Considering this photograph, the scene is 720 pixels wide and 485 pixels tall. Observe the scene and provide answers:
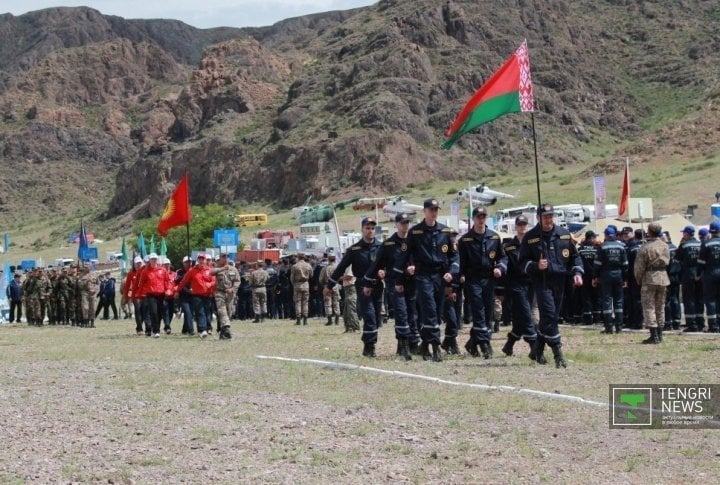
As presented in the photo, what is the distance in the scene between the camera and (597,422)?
10266 mm

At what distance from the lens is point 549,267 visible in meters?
14.4

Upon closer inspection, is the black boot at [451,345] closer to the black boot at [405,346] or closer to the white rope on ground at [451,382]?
the black boot at [405,346]

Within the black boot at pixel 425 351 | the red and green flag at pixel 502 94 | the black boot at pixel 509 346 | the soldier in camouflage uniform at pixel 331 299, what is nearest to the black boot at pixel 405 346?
the black boot at pixel 425 351

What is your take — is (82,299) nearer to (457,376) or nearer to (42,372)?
(42,372)

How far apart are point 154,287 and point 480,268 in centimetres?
1158

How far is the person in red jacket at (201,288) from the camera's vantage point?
23828mm

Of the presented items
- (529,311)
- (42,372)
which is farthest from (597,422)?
(42,372)

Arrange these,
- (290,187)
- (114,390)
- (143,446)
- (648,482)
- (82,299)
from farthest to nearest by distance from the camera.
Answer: (290,187) → (82,299) → (114,390) → (143,446) → (648,482)

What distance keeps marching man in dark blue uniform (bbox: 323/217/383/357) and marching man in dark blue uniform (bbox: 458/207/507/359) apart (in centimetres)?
137

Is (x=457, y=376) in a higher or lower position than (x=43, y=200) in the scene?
lower

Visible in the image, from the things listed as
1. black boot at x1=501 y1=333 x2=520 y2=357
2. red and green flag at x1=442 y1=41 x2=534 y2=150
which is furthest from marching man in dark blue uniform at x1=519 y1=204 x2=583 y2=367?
red and green flag at x1=442 y1=41 x2=534 y2=150

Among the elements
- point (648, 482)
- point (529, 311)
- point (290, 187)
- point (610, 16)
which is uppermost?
point (610, 16)

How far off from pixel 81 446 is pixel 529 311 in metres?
7.18

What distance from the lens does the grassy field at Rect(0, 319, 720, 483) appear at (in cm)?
864
